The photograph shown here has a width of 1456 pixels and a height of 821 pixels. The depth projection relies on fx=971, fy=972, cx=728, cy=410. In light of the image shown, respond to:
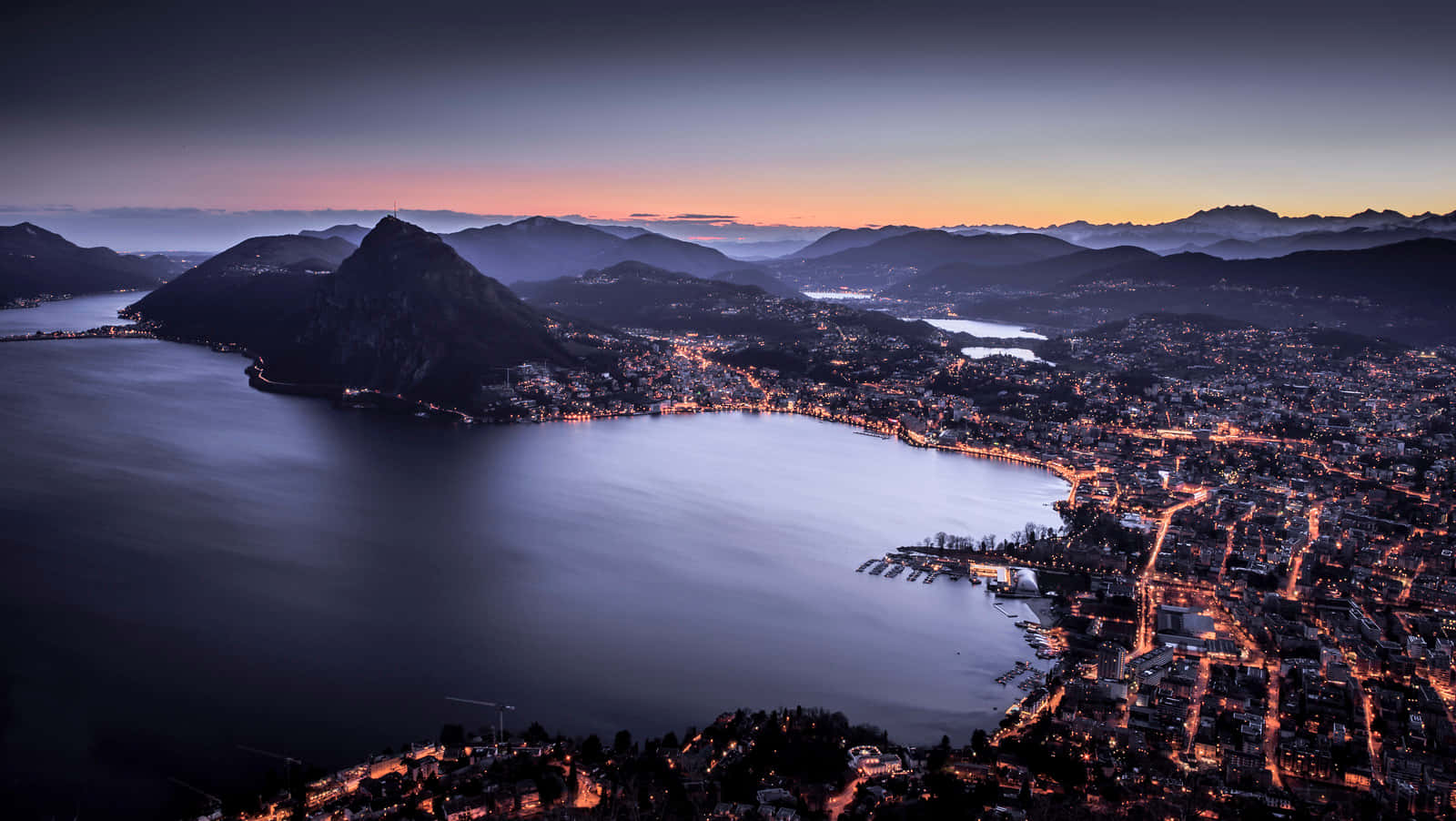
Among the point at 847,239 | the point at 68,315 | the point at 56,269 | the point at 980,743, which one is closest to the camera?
the point at 980,743

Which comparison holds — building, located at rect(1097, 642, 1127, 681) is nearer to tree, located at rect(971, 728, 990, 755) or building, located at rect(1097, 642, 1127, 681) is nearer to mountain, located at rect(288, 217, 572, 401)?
tree, located at rect(971, 728, 990, 755)

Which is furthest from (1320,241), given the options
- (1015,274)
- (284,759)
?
(284,759)

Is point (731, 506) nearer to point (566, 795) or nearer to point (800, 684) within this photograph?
point (800, 684)

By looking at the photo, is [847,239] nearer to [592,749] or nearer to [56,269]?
[56,269]

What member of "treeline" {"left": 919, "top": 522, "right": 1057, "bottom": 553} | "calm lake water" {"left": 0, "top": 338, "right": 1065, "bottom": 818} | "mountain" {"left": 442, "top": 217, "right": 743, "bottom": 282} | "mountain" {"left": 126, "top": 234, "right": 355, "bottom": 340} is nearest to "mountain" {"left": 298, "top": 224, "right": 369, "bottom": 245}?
"mountain" {"left": 442, "top": 217, "right": 743, "bottom": 282}

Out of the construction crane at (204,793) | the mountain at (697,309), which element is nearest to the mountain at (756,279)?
the mountain at (697,309)

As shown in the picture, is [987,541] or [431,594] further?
[987,541]

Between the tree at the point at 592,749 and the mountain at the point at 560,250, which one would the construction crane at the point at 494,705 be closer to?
the tree at the point at 592,749
